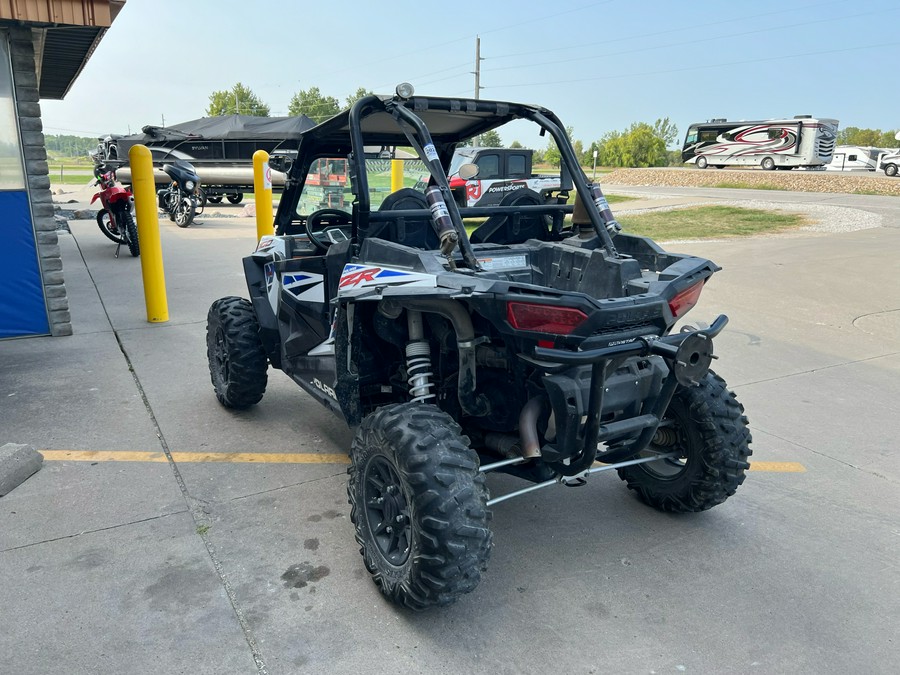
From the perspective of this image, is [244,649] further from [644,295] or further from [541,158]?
[541,158]


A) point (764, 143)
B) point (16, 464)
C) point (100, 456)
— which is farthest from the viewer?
point (764, 143)

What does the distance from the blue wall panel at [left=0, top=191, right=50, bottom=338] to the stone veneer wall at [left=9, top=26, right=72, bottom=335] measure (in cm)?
7

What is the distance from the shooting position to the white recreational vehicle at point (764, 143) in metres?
39.3

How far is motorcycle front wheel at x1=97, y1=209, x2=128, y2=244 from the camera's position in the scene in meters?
12.4

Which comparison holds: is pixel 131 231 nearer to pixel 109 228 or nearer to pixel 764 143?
pixel 109 228

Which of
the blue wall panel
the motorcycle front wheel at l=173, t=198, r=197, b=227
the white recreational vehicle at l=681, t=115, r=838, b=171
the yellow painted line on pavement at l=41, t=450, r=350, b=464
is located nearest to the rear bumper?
the yellow painted line on pavement at l=41, t=450, r=350, b=464

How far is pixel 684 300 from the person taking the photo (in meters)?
2.99

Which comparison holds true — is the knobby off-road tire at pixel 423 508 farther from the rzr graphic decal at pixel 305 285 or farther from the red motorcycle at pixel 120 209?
the red motorcycle at pixel 120 209

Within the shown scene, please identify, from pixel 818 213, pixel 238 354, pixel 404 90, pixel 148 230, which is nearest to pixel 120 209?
pixel 148 230

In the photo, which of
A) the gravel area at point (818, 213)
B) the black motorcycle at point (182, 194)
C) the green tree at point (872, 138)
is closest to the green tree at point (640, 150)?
the green tree at point (872, 138)

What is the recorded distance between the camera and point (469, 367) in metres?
2.96

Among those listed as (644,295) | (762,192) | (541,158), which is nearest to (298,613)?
(644,295)

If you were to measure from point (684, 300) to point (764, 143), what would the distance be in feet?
141

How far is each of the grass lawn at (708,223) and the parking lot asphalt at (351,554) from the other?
9.94m
